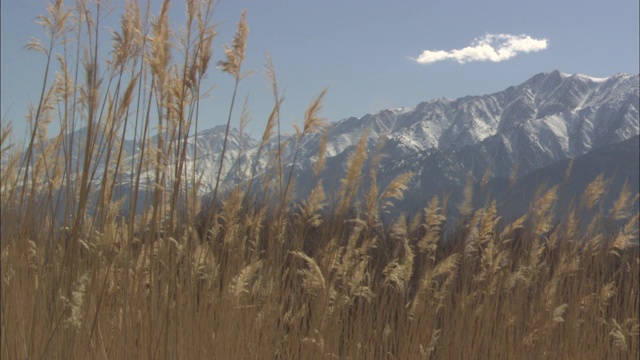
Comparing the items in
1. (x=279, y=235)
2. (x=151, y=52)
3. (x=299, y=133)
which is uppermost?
(x=151, y=52)

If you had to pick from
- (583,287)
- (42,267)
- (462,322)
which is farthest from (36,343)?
(583,287)

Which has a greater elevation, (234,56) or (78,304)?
(234,56)

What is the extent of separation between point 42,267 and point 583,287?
10.2ft

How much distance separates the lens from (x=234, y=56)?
2.16 m

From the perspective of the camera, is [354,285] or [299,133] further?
[354,285]

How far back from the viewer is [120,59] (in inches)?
73.6

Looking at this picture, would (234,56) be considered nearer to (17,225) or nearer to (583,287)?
(17,225)

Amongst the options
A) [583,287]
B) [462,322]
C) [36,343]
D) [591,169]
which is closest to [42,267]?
[36,343]

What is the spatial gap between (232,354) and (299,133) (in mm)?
840

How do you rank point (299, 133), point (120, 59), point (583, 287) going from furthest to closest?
1. point (583, 287)
2. point (299, 133)
3. point (120, 59)

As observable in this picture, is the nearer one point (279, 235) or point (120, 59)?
point (120, 59)

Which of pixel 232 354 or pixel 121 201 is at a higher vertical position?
pixel 121 201

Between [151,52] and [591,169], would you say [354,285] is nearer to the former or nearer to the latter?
[151,52]

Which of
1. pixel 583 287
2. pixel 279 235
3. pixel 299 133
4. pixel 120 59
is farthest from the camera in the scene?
pixel 583 287
